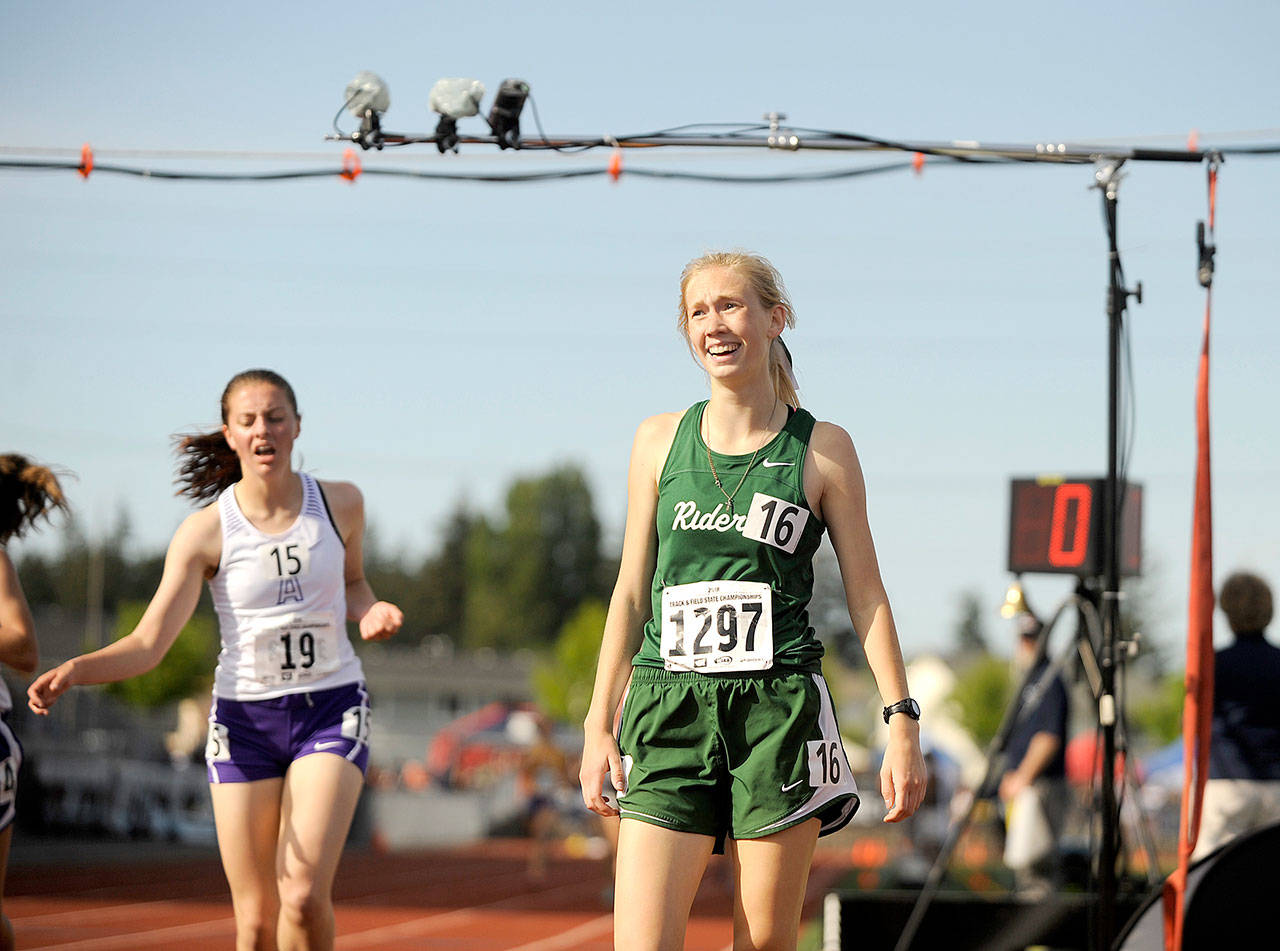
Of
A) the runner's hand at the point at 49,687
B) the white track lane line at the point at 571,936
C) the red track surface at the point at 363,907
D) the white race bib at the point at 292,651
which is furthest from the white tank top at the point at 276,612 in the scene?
the white track lane line at the point at 571,936

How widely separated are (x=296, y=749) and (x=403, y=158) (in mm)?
3511

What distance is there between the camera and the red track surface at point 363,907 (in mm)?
11844

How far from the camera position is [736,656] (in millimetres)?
3463

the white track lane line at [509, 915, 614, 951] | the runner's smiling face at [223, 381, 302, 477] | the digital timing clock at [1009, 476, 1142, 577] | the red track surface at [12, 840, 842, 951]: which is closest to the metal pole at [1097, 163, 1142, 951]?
the digital timing clock at [1009, 476, 1142, 577]

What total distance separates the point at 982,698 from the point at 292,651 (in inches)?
2450

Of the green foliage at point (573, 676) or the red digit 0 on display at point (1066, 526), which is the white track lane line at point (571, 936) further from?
the green foliage at point (573, 676)

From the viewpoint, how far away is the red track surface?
11.8 meters

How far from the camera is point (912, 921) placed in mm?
7012

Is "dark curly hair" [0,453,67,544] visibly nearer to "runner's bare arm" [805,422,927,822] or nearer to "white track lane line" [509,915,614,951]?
"runner's bare arm" [805,422,927,822]

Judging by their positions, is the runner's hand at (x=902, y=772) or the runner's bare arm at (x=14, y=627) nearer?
the runner's hand at (x=902, y=772)

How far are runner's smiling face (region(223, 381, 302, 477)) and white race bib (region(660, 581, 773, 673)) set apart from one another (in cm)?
194

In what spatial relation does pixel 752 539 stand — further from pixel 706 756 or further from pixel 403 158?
pixel 403 158

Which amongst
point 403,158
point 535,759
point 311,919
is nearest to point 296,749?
point 311,919

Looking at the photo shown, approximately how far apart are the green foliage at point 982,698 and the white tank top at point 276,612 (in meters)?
60.7
